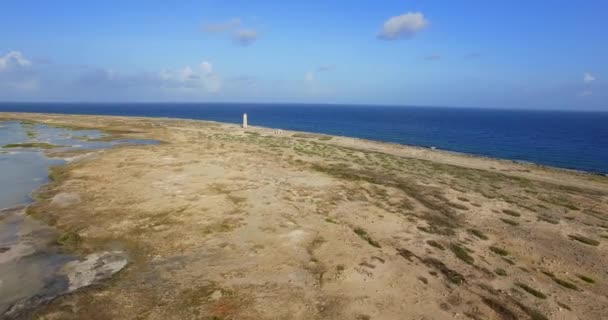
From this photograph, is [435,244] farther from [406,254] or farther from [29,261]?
[29,261]

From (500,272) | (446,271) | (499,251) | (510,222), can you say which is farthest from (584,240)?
(446,271)

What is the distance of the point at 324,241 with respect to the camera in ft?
54.1

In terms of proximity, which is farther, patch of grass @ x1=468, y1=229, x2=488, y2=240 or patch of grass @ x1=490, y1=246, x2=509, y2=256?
patch of grass @ x1=468, y1=229, x2=488, y2=240

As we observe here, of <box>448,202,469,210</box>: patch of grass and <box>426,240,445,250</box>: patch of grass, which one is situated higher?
<box>448,202,469,210</box>: patch of grass

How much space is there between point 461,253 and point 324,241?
625cm

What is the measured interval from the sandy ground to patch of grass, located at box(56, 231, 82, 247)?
0.26m

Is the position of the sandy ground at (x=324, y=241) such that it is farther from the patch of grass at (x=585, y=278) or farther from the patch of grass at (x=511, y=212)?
the patch of grass at (x=511, y=212)

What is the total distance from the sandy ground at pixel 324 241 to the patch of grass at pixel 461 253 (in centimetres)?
5

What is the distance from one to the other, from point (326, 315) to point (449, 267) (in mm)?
6561

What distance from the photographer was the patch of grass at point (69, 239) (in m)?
14.9

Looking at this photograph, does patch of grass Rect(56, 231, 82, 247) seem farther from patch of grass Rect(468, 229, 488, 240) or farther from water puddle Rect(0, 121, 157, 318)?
patch of grass Rect(468, 229, 488, 240)

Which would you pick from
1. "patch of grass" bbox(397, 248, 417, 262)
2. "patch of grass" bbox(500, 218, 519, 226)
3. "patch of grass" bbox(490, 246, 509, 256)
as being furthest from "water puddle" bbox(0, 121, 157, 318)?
"patch of grass" bbox(500, 218, 519, 226)

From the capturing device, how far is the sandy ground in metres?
11.5

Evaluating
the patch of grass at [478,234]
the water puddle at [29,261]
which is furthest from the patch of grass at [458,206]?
the water puddle at [29,261]
